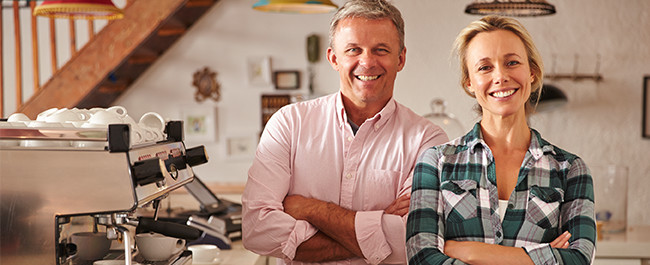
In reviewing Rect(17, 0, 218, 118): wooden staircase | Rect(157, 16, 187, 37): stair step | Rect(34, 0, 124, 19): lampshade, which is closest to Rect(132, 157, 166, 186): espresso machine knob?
Rect(34, 0, 124, 19): lampshade

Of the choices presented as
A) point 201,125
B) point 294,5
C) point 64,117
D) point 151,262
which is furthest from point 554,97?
point 64,117

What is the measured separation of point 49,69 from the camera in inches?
242

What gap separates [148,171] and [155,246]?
1.43 feet

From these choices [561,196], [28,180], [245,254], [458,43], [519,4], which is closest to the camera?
[28,180]

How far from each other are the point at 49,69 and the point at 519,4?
4.42 meters

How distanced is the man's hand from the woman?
190 mm

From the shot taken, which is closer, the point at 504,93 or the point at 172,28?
the point at 504,93

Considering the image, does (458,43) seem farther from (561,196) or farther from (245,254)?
(245,254)

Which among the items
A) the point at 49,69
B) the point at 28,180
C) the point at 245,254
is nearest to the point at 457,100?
the point at 245,254

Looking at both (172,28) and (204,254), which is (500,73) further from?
(172,28)

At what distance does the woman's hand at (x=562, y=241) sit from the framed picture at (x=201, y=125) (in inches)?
181

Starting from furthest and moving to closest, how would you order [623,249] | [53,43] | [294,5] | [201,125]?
[201,125], [53,43], [623,249], [294,5]

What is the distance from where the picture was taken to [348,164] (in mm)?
2137

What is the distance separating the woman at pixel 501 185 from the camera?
1719 mm
